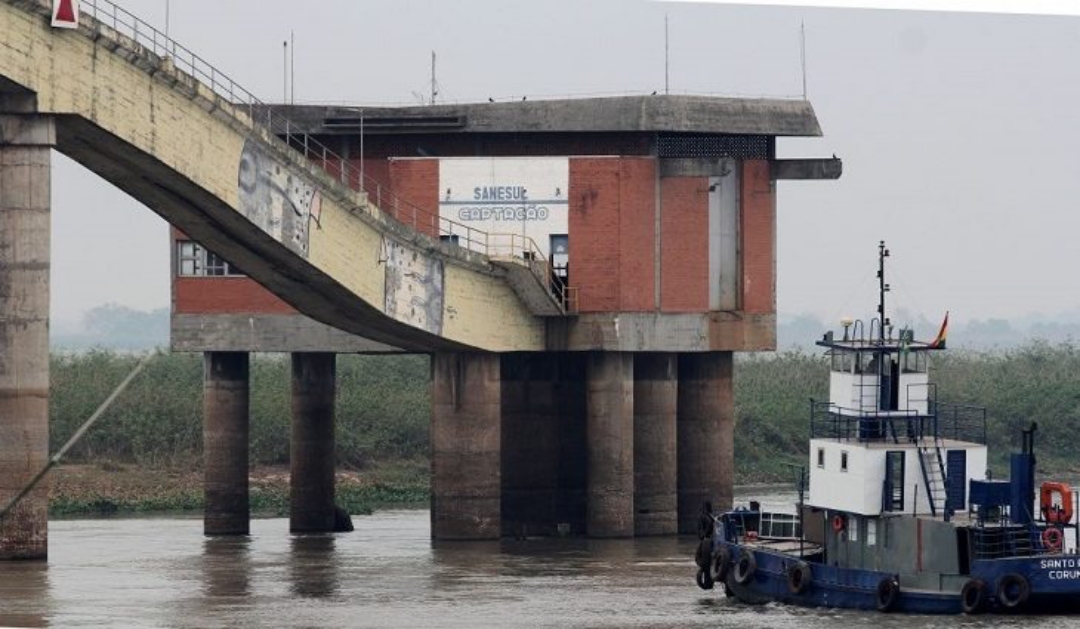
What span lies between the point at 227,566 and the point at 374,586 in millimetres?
5906

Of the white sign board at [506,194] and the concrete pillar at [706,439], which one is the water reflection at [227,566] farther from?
the concrete pillar at [706,439]

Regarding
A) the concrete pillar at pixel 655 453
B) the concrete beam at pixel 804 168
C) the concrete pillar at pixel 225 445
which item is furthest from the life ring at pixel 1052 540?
the concrete pillar at pixel 225 445

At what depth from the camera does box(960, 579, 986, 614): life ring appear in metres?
50.0

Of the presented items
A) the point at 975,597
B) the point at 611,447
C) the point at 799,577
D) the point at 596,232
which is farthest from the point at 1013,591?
the point at 596,232

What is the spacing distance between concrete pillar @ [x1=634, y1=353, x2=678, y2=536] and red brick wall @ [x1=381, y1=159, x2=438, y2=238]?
258 inches

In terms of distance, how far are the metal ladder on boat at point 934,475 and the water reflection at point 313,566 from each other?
12.2 m

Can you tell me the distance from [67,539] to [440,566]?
1240 centimetres

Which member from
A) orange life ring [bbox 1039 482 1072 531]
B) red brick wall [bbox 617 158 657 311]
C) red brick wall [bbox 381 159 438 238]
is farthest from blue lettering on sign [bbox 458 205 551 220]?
orange life ring [bbox 1039 482 1072 531]

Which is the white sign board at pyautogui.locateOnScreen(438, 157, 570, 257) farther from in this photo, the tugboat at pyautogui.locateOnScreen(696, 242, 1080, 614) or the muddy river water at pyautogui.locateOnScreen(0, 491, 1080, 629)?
the tugboat at pyautogui.locateOnScreen(696, 242, 1080, 614)

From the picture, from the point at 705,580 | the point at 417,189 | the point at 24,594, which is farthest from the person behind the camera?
the point at 417,189

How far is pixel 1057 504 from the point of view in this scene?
169 feet

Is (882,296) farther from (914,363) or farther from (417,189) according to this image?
(417,189)

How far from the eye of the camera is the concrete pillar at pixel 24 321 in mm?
52500

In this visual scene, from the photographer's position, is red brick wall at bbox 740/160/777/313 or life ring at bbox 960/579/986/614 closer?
life ring at bbox 960/579/986/614
